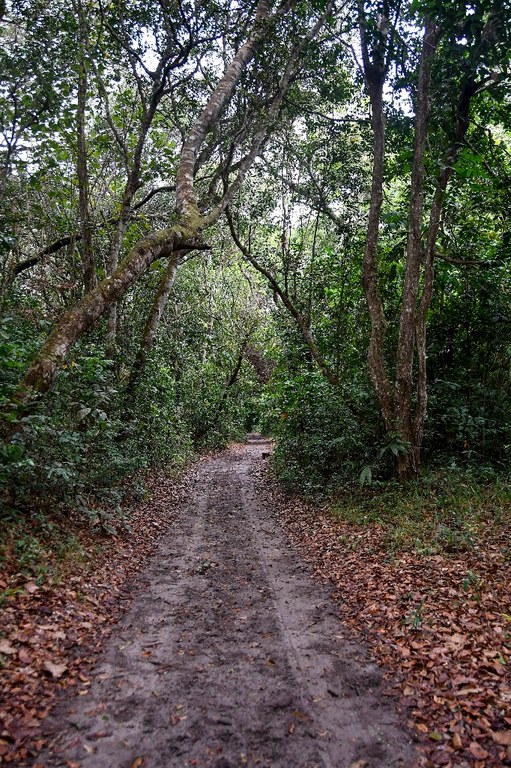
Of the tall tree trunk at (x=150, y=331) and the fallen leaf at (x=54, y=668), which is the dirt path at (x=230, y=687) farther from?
the tall tree trunk at (x=150, y=331)

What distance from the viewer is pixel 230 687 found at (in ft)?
13.5

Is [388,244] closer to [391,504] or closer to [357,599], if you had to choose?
[391,504]

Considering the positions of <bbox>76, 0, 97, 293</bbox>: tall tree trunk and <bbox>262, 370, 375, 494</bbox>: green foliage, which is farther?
<bbox>262, 370, 375, 494</bbox>: green foliage

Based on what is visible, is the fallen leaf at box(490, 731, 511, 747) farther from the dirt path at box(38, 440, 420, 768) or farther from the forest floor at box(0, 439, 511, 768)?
the dirt path at box(38, 440, 420, 768)

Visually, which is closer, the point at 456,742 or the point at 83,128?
the point at 456,742

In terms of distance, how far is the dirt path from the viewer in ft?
11.0

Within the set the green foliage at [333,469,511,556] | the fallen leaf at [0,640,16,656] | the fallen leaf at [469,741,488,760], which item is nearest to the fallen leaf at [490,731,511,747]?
the fallen leaf at [469,741,488,760]

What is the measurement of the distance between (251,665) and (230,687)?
420 mm

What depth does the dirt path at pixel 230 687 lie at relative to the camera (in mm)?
3357

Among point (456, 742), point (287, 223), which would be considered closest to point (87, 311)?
point (456, 742)

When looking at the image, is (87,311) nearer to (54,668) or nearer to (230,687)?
(54,668)

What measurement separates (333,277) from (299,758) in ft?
39.7

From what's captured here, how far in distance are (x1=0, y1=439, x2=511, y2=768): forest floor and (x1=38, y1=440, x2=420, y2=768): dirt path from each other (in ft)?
0.05

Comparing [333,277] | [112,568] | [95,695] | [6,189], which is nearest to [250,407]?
[333,277]
